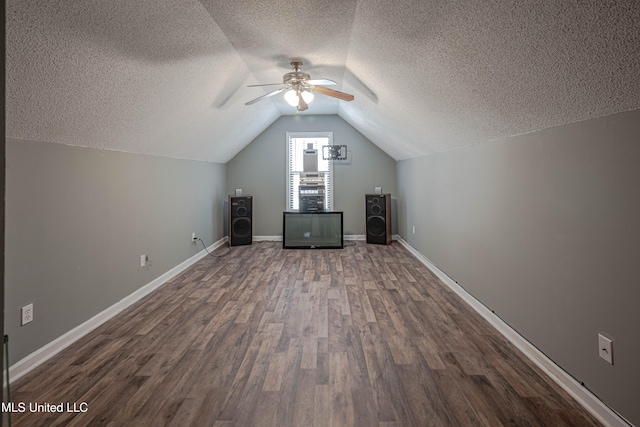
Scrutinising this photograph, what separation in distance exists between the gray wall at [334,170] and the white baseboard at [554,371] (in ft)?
11.5

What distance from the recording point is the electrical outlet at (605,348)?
169cm

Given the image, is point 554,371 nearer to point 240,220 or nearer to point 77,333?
point 77,333

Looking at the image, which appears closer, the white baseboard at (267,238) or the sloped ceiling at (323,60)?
the sloped ceiling at (323,60)

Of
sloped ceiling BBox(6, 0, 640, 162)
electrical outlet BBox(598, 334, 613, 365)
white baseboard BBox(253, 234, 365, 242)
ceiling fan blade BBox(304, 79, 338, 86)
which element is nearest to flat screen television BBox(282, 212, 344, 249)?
white baseboard BBox(253, 234, 365, 242)

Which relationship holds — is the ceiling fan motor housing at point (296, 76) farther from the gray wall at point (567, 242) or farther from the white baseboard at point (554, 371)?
the white baseboard at point (554, 371)

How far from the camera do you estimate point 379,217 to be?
6.23 m

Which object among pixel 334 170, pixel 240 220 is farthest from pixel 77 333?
pixel 334 170

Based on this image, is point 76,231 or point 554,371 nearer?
point 554,371

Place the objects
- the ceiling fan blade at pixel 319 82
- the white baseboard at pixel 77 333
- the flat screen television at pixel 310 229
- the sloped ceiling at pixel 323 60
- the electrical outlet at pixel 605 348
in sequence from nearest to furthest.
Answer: the sloped ceiling at pixel 323 60 → the electrical outlet at pixel 605 348 → the white baseboard at pixel 77 333 → the ceiling fan blade at pixel 319 82 → the flat screen television at pixel 310 229

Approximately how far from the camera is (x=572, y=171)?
1973mm

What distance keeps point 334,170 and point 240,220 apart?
6.27 feet

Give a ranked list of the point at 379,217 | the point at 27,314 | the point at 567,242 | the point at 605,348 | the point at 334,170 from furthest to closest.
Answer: the point at 334,170
the point at 379,217
the point at 27,314
the point at 567,242
the point at 605,348

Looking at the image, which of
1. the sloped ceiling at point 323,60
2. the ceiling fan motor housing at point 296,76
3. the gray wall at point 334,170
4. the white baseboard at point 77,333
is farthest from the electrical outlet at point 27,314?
the gray wall at point 334,170

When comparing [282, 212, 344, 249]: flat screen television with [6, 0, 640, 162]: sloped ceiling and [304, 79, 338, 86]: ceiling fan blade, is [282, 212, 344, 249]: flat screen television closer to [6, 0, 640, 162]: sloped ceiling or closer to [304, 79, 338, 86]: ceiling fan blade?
[6, 0, 640, 162]: sloped ceiling
